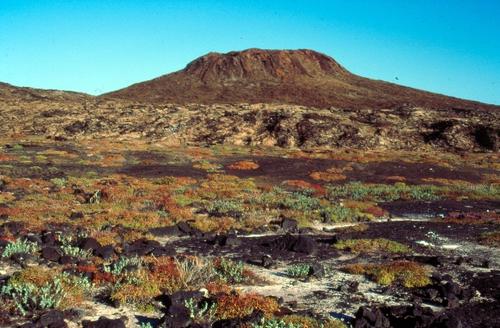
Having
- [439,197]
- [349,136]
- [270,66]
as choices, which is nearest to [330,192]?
[439,197]

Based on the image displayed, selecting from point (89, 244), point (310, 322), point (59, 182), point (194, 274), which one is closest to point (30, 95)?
point (59, 182)

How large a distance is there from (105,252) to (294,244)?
→ 6557 millimetres

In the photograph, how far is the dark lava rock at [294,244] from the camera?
1800 centimetres

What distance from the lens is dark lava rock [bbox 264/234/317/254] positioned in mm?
18000

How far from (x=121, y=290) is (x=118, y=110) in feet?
268

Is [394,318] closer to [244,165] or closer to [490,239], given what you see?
[490,239]

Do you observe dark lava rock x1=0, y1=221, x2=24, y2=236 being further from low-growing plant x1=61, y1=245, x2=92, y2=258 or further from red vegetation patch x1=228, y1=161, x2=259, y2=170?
red vegetation patch x1=228, y1=161, x2=259, y2=170

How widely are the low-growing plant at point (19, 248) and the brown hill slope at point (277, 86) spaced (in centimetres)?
11043

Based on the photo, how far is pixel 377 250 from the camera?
18484mm

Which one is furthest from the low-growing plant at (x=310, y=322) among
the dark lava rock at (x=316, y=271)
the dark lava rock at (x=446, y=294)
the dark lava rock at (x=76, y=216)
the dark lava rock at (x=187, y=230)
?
the dark lava rock at (x=76, y=216)

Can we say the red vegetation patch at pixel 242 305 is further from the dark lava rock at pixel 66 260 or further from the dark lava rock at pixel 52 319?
the dark lava rock at pixel 66 260

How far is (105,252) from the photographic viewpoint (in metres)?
16.4

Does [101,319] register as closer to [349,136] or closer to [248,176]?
[248,176]

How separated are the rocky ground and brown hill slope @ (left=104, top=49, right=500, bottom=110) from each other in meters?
92.5
